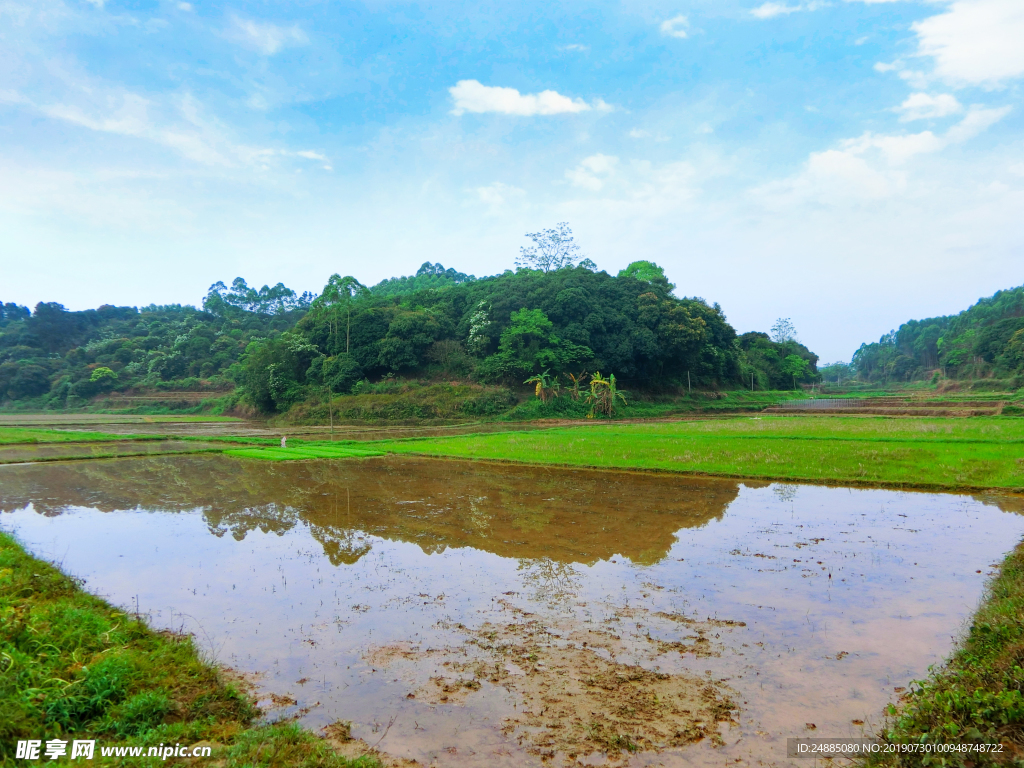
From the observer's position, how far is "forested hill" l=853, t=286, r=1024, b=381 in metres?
52.8

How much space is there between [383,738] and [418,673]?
3.36 feet

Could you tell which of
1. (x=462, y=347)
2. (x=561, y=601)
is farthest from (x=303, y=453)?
(x=462, y=347)

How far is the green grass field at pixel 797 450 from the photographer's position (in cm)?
1500

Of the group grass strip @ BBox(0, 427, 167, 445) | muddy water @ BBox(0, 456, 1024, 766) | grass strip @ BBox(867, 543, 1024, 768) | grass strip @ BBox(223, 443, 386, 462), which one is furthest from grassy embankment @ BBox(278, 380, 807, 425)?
grass strip @ BBox(867, 543, 1024, 768)

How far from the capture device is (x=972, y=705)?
13.1 feet

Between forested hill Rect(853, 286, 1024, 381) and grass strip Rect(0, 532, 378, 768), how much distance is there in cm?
6290

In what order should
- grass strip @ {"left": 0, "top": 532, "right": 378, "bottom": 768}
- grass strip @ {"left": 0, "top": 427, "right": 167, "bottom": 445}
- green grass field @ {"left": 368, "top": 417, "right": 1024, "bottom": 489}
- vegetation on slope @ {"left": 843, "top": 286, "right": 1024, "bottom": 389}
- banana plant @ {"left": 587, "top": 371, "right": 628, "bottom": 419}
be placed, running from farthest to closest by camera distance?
vegetation on slope @ {"left": 843, "top": 286, "right": 1024, "bottom": 389}
banana plant @ {"left": 587, "top": 371, "right": 628, "bottom": 419}
grass strip @ {"left": 0, "top": 427, "right": 167, "bottom": 445}
green grass field @ {"left": 368, "top": 417, "right": 1024, "bottom": 489}
grass strip @ {"left": 0, "top": 532, "right": 378, "bottom": 768}

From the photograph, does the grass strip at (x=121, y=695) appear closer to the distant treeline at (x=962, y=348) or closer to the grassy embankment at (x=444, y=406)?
the grassy embankment at (x=444, y=406)

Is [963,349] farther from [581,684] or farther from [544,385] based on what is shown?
[581,684]

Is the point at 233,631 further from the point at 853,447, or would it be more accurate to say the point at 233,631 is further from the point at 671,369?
the point at 671,369

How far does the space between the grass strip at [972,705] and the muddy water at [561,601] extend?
34cm

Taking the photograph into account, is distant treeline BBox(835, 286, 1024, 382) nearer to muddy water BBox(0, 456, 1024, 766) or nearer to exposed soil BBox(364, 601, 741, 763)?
muddy water BBox(0, 456, 1024, 766)

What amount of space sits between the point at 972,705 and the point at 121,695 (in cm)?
650

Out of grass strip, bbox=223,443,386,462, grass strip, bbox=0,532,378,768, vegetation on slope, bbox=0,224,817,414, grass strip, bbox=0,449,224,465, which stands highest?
vegetation on slope, bbox=0,224,817,414
